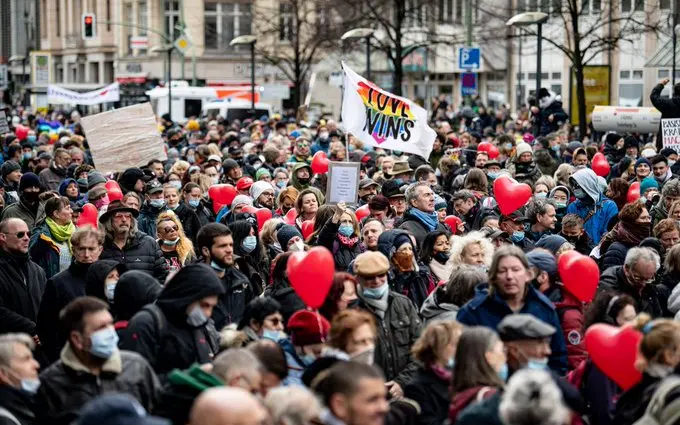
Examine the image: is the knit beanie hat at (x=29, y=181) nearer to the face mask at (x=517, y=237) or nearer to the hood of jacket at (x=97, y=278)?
the face mask at (x=517, y=237)

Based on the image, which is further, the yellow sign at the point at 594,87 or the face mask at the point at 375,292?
the yellow sign at the point at 594,87

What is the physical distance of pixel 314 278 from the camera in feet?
27.1

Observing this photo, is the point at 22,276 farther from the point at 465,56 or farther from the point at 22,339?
the point at 465,56

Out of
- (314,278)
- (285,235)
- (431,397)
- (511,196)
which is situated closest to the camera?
(431,397)

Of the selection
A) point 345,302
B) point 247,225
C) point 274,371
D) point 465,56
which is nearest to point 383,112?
point 247,225

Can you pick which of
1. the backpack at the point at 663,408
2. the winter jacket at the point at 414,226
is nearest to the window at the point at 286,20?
the winter jacket at the point at 414,226

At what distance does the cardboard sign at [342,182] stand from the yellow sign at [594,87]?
17.3m

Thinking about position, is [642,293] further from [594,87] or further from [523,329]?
[594,87]

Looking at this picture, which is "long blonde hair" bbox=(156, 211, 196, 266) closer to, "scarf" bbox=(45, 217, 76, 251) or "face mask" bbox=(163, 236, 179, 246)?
"face mask" bbox=(163, 236, 179, 246)

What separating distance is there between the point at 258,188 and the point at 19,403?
831 centimetres

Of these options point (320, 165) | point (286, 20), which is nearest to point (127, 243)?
point (320, 165)

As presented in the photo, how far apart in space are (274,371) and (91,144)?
507 inches

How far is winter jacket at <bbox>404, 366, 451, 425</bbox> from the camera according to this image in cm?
725

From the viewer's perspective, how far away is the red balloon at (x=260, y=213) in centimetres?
1356
